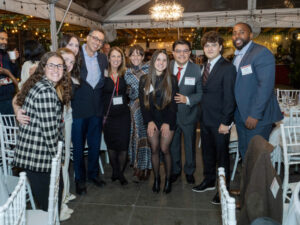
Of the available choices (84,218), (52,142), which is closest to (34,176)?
(52,142)

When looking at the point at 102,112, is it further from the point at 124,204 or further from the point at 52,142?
the point at 52,142

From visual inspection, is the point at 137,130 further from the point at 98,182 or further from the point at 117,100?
the point at 98,182

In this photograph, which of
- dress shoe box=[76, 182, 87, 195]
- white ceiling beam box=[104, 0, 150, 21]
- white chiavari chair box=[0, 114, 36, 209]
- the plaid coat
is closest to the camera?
the plaid coat

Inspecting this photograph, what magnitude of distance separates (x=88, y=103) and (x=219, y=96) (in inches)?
50.1

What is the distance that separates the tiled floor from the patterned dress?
0.27 metres

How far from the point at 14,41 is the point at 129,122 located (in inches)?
256

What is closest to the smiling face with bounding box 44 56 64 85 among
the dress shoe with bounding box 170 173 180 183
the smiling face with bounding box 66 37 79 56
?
the smiling face with bounding box 66 37 79 56

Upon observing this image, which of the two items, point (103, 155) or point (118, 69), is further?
point (103, 155)

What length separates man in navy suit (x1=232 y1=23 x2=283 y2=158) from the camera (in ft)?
7.80

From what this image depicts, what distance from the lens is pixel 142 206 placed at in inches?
107

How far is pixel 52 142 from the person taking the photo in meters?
1.87

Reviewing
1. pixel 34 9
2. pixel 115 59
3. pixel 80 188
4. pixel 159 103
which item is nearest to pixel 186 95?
pixel 159 103

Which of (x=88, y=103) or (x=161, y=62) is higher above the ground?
(x=161, y=62)

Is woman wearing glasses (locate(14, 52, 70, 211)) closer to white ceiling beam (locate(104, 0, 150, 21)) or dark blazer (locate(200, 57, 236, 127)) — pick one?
dark blazer (locate(200, 57, 236, 127))
